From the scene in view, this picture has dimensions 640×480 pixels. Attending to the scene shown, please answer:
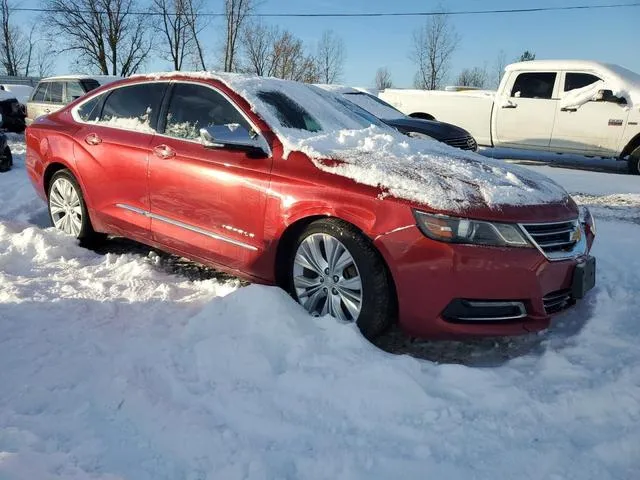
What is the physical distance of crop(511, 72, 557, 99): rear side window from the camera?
10.3 m

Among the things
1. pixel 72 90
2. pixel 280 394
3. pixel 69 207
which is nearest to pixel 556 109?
pixel 69 207

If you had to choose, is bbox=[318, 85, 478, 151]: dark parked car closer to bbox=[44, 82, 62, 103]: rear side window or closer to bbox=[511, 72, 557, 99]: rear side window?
bbox=[511, 72, 557, 99]: rear side window

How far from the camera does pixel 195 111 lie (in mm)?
3820

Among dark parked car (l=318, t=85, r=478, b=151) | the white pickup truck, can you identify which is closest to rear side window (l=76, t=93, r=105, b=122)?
dark parked car (l=318, t=85, r=478, b=151)

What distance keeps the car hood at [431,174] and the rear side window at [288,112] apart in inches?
5.0

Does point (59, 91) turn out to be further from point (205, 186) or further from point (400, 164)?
point (400, 164)

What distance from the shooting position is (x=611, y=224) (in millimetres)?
5457

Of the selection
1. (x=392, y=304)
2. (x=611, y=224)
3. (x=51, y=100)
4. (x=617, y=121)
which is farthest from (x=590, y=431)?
(x=51, y=100)

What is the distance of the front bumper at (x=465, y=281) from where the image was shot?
266 cm

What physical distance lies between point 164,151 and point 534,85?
8813 millimetres

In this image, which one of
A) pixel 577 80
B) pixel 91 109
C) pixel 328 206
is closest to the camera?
pixel 328 206

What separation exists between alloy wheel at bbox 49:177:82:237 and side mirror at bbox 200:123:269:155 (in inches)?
71.1

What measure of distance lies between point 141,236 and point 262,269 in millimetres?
1250

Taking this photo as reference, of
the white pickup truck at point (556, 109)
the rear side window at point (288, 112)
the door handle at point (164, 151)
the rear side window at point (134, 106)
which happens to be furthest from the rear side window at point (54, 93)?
the rear side window at point (288, 112)
